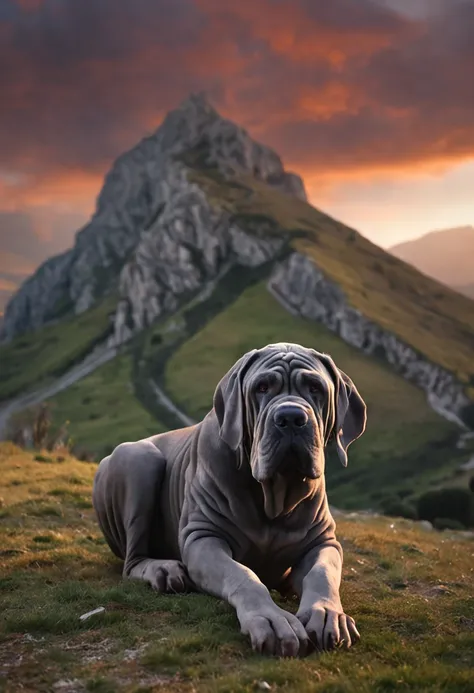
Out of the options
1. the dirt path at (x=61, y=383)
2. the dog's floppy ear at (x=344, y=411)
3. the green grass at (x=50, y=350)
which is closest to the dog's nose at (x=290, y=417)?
the dog's floppy ear at (x=344, y=411)

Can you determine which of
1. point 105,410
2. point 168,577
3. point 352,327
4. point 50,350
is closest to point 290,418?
point 168,577

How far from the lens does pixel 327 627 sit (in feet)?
19.8

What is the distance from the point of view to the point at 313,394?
694cm

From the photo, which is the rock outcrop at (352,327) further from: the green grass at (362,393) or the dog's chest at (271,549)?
the dog's chest at (271,549)

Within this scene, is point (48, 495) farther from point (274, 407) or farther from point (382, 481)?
point (382, 481)

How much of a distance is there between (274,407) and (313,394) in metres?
0.57

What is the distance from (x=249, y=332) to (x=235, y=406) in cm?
11412

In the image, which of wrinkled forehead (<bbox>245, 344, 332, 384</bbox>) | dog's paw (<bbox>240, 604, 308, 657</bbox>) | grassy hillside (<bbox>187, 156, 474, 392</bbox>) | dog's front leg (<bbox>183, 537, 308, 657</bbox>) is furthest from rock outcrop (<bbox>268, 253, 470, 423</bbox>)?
dog's paw (<bbox>240, 604, 308, 657</bbox>)

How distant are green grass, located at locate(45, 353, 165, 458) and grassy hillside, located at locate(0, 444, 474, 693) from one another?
71.3 meters

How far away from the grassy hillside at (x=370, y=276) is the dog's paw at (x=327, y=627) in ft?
323

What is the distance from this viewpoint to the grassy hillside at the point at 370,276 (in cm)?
11806

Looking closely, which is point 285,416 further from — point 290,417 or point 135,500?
point 135,500

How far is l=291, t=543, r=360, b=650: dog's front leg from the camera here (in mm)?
6000

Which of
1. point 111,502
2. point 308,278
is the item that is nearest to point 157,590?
point 111,502
